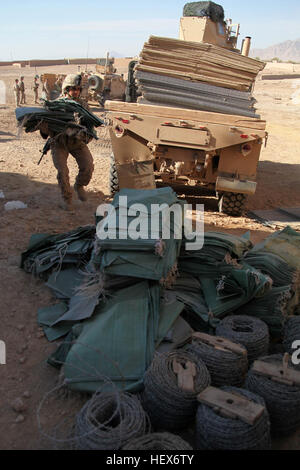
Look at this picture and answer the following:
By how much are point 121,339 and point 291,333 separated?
125 cm

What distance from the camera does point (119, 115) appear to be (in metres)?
5.88

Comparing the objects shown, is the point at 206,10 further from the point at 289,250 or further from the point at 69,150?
the point at 289,250

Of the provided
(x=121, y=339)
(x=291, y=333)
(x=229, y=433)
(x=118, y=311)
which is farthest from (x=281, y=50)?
(x=229, y=433)

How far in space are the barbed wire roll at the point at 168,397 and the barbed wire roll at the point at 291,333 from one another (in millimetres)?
769

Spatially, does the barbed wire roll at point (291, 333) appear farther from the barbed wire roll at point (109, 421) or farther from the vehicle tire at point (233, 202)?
the vehicle tire at point (233, 202)

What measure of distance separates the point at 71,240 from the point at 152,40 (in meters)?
3.66

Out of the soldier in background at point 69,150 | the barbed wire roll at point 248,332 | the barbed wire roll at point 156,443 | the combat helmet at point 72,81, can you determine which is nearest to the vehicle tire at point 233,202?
the soldier in background at point 69,150

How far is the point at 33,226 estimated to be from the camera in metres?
5.31

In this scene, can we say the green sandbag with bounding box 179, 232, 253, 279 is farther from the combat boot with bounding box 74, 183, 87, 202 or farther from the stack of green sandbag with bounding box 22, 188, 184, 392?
the combat boot with bounding box 74, 183, 87, 202

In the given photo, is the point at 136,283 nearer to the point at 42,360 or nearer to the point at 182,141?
the point at 42,360
